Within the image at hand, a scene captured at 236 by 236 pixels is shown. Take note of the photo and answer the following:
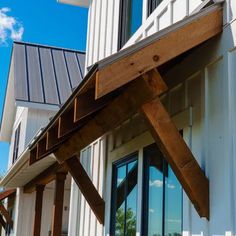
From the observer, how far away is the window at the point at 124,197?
208 inches

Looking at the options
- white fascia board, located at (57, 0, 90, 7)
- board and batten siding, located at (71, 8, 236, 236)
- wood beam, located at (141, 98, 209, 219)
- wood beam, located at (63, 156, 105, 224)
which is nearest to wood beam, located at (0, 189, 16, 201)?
white fascia board, located at (57, 0, 90, 7)

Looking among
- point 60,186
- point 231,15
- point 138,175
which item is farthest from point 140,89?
point 60,186

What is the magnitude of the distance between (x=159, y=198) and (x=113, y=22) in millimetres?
3161

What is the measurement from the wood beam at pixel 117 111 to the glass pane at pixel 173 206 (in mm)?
733

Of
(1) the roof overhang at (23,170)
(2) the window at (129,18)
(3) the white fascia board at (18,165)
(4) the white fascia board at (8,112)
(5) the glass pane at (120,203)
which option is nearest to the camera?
(5) the glass pane at (120,203)

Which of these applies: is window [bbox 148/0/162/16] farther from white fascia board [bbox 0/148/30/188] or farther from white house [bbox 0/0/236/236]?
white fascia board [bbox 0/148/30/188]

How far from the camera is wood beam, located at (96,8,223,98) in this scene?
10.8ft

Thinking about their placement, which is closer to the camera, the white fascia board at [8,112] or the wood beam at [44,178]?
the wood beam at [44,178]

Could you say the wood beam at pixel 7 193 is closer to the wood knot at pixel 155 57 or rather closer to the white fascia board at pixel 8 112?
the white fascia board at pixel 8 112

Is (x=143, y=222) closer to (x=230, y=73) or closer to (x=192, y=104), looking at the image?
(x=192, y=104)

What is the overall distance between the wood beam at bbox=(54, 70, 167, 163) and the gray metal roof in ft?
25.9

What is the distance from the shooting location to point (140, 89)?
12.1 feet

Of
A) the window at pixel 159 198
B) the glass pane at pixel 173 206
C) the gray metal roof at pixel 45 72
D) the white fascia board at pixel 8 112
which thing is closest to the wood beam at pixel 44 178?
the gray metal roof at pixel 45 72

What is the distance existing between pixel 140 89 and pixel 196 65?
2.37 feet
